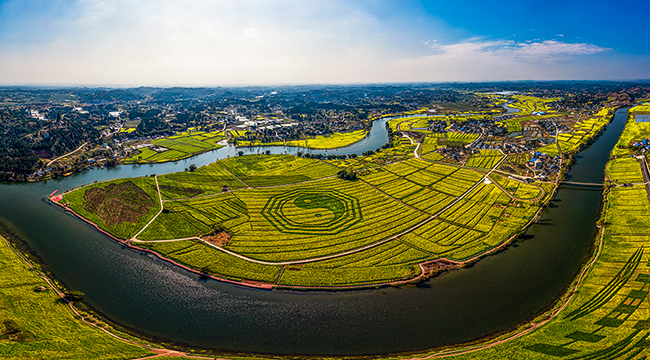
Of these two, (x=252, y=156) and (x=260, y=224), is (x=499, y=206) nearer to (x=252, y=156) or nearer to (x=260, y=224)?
(x=260, y=224)

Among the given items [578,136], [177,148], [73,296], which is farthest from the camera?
[177,148]

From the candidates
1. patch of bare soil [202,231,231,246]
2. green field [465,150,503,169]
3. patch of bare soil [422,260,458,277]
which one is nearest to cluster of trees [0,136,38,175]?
patch of bare soil [202,231,231,246]

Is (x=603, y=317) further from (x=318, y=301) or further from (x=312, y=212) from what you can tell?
(x=312, y=212)

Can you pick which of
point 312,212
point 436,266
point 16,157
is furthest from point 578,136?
point 16,157

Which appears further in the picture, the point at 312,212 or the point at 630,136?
the point at 630,136

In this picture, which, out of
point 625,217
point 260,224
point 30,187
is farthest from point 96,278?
point 625,217

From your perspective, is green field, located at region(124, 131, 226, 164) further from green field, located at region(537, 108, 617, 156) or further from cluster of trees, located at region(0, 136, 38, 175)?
green field, located at region(537, 108, 617, 156)

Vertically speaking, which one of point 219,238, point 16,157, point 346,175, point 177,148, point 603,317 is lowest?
point 603,317
